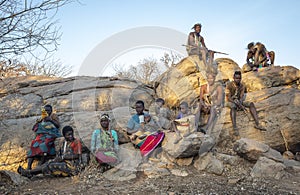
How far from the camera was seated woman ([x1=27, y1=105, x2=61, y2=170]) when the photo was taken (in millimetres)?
5707

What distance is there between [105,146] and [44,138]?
4.88 ft

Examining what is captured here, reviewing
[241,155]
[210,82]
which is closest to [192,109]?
[210,82]

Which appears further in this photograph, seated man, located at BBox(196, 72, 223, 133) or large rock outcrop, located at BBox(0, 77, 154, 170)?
seated man, located at BBox(196, 72, 223, 133)

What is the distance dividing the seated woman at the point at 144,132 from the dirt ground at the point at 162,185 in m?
0.72

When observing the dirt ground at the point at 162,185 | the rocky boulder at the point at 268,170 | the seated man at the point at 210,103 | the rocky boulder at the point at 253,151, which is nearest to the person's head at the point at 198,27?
the seated man at the point at 210,103

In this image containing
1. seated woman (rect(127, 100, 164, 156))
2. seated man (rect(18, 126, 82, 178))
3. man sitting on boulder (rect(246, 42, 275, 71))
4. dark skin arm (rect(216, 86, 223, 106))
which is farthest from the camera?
man sitting on boulder (rect(246, 42, 275, 71))

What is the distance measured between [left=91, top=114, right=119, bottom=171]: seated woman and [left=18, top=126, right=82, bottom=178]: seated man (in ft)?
1.18

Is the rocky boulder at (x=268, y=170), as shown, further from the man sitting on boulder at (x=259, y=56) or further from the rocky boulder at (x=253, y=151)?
A: the man sitting on boulder at (x=259, y=56)

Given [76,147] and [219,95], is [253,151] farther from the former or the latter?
[76,147]

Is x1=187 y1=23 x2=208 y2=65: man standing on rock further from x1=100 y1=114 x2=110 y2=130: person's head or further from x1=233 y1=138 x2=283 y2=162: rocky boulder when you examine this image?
x1=100 y1=114 x2=110 y2=130: person's head

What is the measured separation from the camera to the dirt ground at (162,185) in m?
4.32

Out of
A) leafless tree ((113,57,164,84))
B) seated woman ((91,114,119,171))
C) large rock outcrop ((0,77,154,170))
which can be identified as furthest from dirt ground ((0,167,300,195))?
leafless tree ((113,57,164,84))

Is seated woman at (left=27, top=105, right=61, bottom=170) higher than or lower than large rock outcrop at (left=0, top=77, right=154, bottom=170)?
lower

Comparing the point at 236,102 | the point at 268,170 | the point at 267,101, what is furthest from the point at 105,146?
the point at 267,101
